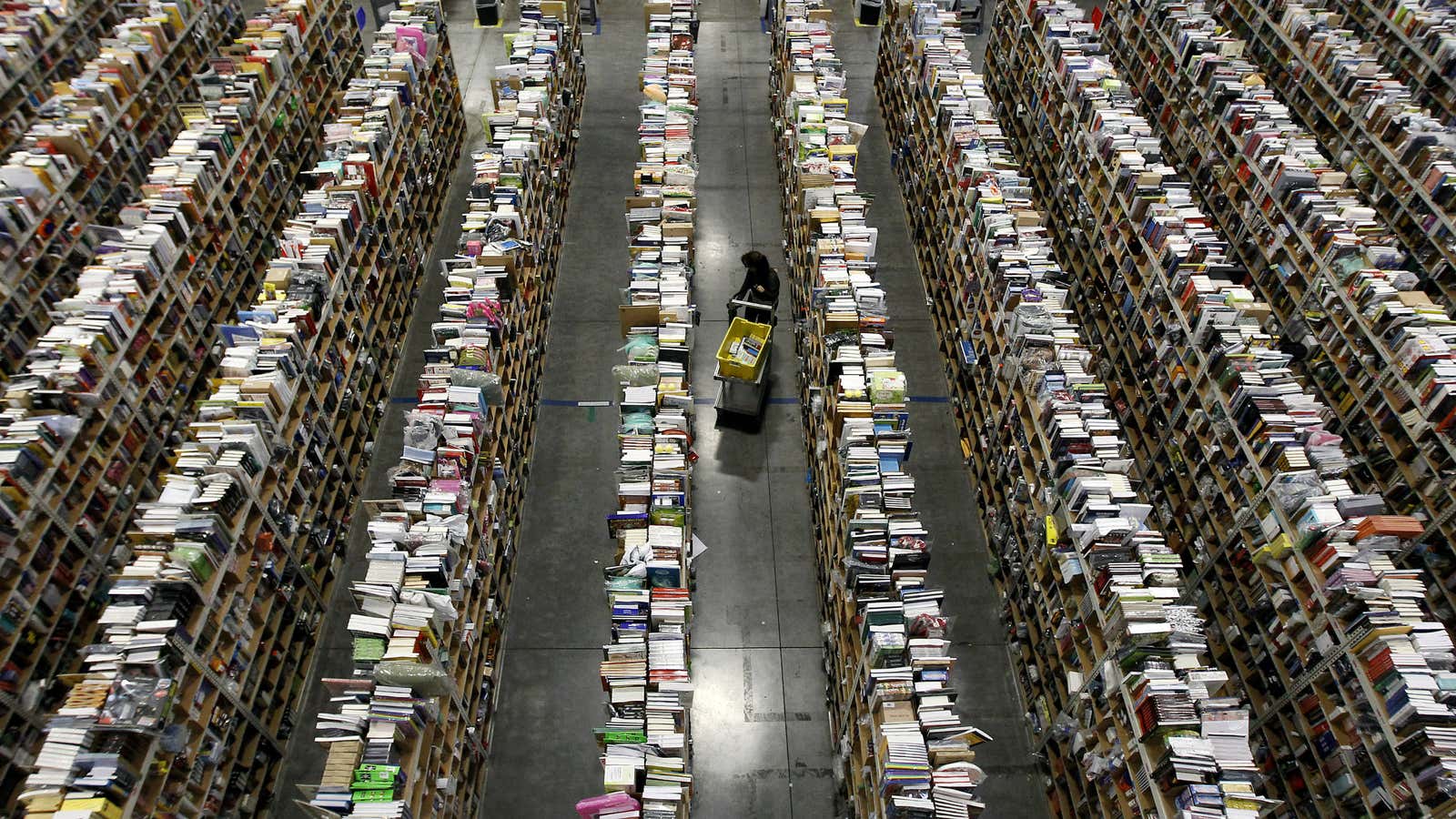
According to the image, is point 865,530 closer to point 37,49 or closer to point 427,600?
point 427,600

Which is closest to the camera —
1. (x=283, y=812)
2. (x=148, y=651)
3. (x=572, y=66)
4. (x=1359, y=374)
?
(x=148, y=651)

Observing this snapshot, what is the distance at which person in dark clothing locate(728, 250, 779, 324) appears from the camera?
11539 mm

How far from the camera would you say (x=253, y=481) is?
7.99 meters

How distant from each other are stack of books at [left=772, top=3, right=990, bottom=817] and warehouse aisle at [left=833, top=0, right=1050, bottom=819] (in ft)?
1.34

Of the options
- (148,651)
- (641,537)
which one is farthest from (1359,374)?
(148,651)

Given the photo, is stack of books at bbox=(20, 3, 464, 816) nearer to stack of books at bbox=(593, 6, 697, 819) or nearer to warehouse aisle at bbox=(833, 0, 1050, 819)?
stack of books at bbox=(593, 6, 697, 819)

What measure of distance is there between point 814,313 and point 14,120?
13.2 m

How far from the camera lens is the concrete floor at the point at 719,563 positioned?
8.55m

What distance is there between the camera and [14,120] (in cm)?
1320

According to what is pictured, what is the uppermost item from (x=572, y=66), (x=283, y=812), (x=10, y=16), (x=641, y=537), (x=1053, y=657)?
(x=572, y=66)

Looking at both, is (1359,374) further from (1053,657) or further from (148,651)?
(148,651)

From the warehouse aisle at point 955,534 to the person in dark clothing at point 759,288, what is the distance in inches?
95.4

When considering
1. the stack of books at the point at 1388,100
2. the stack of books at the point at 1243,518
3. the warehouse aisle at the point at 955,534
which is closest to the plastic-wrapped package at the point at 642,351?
the warehouse aisle at the point at 955,534

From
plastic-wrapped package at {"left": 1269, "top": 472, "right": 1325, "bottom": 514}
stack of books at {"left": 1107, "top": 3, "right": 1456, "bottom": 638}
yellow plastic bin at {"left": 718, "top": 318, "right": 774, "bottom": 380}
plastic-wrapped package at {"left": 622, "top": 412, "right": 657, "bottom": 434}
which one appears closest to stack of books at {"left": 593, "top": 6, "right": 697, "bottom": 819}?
plastic-wrapped package at {"left": 622, "top": 412, "right": 657, "bottom": 434}
